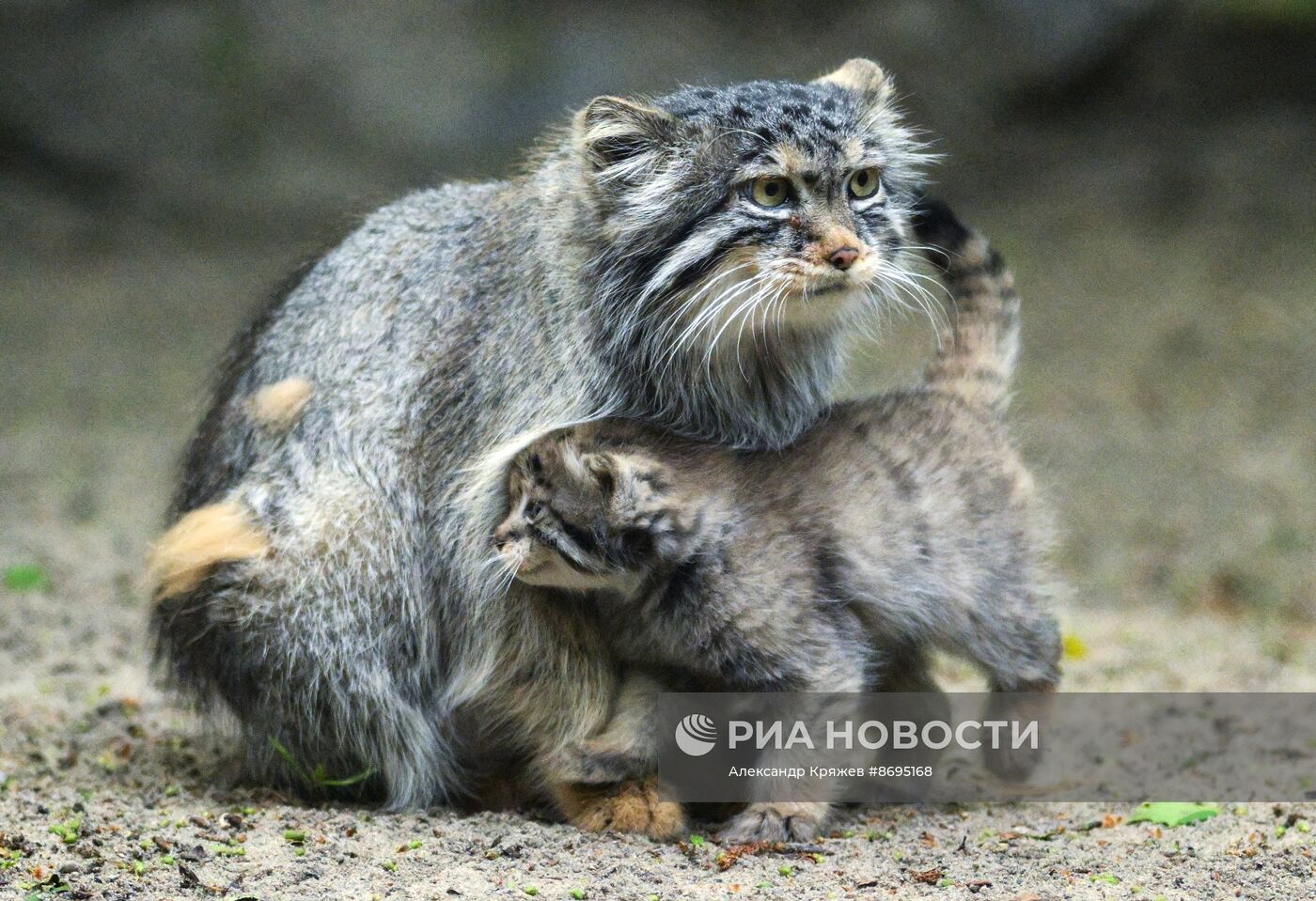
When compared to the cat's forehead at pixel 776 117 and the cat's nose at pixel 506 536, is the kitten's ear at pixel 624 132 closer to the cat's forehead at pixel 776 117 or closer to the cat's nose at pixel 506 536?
the cat's forehead at pixel 776 117

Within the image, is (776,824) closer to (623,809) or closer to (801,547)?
(623,809)

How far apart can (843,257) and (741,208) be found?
0.35 m

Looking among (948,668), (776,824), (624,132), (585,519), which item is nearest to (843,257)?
(624,132)

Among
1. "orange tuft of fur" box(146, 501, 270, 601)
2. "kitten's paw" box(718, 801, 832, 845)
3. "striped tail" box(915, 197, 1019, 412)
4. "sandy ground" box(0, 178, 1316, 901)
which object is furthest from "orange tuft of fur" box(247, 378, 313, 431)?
"striped tail" box(915, 197, 1019, 412)

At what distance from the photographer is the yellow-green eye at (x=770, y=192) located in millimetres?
4355

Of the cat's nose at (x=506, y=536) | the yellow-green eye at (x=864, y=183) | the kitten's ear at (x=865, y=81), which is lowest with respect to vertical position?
the cat's nose at (x=506, y=536)

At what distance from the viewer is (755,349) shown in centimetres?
461

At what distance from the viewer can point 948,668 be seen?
6.75 metres

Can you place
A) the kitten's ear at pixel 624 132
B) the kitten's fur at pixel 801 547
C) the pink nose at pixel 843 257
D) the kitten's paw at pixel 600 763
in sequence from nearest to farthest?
the pink nose at pixel 843 257, the kitten's fur at pixel 801 547, the kitten's ear at pixel 624 132, the kitten's paw at pixel 600 763

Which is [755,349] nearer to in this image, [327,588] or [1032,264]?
[327,588]

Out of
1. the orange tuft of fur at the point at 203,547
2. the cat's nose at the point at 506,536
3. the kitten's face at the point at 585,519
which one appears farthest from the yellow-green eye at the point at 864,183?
the orange tuft of fur at the point at 203,547

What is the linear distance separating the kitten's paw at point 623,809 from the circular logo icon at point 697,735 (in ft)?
0.56

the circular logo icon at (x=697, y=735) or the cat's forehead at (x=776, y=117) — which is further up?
the cat's forehead at (x=776, y=117)

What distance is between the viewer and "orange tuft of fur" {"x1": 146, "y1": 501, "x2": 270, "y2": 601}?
4.78 meters
